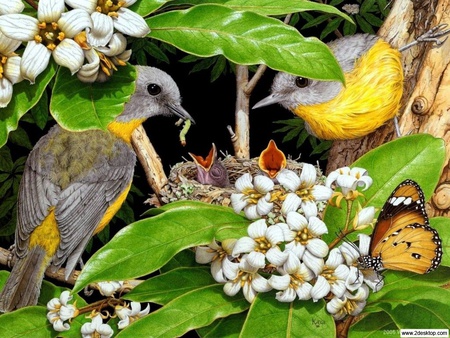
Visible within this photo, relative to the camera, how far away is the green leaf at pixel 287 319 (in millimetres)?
1755

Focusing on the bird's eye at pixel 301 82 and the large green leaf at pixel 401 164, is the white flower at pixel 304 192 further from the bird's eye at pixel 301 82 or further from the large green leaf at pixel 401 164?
the bird's eye at pixel 301 82

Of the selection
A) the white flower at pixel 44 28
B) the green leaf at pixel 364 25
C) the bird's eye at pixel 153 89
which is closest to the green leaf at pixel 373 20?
the green leaf at pixel 364 25

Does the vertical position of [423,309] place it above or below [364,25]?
below

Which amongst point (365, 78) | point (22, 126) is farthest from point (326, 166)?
point (22, 126)

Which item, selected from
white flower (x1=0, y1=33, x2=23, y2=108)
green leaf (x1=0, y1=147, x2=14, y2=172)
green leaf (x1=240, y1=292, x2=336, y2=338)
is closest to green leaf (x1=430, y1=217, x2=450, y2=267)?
green leaf (x1=240, y1=292, x2=336, y2=338)

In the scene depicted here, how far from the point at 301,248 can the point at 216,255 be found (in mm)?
259

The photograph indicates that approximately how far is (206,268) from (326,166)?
614mm

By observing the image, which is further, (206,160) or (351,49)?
(206,160)

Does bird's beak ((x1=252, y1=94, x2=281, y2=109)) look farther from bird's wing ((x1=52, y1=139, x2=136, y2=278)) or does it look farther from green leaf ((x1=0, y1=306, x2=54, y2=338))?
green leaf ((x1=0, y1=306, x2=54, y2=338))

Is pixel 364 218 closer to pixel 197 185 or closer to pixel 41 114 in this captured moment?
pixel 197 185

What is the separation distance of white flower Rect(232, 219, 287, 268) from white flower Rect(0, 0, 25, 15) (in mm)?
623

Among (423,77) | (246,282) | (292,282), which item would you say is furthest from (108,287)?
(423,77)

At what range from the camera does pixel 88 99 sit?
1669 millimetres

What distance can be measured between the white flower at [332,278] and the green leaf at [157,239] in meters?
0.19
